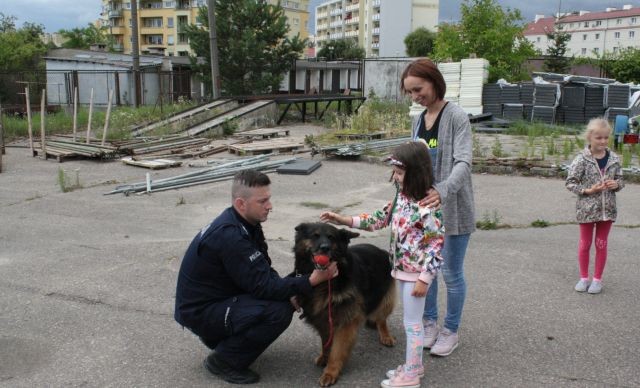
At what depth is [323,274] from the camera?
10.9 feet

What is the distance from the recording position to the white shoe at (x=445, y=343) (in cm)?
394

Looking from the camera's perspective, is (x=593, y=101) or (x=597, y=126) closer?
(x=597, y=126)

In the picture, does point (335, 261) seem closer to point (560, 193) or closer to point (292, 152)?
point (560, 193)

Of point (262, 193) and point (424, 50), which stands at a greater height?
point (424, 50)

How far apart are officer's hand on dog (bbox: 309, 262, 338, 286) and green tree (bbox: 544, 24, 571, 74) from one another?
157 ft

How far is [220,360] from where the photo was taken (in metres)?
3.61

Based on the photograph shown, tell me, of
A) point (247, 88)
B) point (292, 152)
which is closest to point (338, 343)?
point (292, 152)

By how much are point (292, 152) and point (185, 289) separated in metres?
11.6

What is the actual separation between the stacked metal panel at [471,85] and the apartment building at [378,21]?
7872 cm

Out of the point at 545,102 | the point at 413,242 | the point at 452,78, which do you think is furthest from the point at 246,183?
the point at 545,102

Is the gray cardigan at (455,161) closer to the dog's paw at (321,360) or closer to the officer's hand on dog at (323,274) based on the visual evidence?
the officer's hand on dog at (323,274)

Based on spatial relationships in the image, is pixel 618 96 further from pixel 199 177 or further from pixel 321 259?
pixel 321 259

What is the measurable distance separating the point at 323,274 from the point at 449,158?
1.15 m

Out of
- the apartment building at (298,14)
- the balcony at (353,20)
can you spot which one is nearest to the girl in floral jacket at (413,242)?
the apartment building at (298,14)
